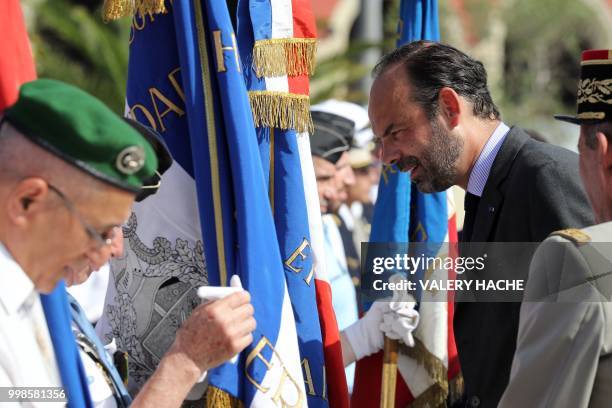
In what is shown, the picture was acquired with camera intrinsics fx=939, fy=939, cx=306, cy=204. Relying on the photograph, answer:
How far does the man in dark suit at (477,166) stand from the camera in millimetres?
3404

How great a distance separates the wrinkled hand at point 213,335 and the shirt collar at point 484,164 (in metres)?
1.50

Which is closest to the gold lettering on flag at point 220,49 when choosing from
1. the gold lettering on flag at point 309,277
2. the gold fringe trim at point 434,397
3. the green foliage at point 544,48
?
the gold lettering on flag at point 309,277

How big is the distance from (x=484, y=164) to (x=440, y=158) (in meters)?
0.17

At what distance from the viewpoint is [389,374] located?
442 cm

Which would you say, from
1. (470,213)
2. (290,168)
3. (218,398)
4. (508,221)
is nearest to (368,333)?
(470,213)

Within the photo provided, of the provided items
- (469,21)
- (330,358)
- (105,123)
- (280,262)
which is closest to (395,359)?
(330,358)

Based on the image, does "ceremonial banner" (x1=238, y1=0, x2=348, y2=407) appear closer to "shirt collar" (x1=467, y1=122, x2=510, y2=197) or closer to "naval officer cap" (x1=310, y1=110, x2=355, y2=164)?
"shirt collar" (x1=467, y1=122, x2=510, y2=197)

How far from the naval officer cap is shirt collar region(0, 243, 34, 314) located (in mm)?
3888

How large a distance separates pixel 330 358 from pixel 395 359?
1.09 metres

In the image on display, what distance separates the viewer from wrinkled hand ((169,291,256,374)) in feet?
7.89

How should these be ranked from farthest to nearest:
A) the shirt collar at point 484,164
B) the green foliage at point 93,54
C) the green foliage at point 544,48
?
the green foliage at point 544,48
the green foliage at point 93,54
the shirt collar at point 484,164

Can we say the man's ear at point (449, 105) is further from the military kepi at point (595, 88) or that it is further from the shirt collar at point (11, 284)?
the shirt collar at point (11, 284)

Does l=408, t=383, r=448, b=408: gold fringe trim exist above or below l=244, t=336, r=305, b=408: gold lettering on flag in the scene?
below

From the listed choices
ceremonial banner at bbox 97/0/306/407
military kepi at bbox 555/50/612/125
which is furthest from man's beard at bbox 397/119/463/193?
ceremonial banner at bbox 97/0/306/407
